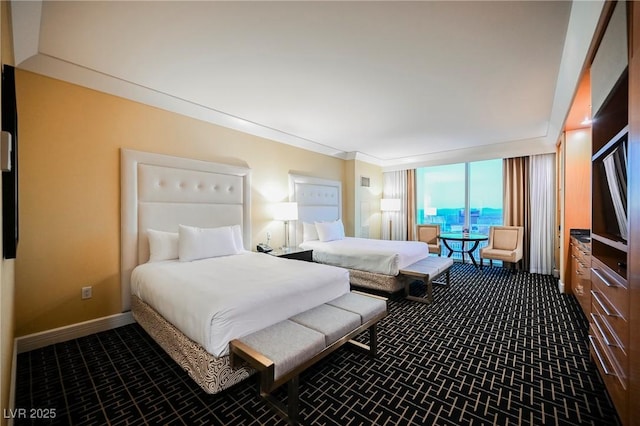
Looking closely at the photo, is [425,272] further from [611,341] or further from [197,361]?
[197,361]

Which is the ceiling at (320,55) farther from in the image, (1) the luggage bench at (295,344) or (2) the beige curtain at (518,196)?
(1) the luggage bench at (295,344)

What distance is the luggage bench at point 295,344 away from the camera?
60.7 inches

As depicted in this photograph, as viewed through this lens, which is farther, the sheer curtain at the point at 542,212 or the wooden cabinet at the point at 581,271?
the sheer curtain at the point at 542,212

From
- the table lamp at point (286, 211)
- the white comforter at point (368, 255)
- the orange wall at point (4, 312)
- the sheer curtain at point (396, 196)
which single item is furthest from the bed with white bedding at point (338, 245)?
the orange wall at point (4, 312)

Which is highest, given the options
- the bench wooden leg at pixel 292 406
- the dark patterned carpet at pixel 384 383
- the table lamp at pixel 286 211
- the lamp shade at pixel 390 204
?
the lamp shade at pixel 390 204

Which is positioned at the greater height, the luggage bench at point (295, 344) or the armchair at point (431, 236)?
the armchair at point (431, 236)

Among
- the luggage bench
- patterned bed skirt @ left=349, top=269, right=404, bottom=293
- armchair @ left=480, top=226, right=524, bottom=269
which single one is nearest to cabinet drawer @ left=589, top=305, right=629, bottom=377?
the luggage bench

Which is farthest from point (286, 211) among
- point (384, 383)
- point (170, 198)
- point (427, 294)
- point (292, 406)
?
point (292, 406)

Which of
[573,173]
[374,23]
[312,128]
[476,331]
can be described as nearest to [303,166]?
[312,128]

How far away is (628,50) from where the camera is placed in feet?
4.44

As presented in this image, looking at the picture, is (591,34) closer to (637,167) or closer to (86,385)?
(637,167)

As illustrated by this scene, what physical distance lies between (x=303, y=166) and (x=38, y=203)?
3699 millimetres

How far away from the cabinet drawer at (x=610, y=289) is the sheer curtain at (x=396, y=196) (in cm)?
505

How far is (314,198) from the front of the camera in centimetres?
542
